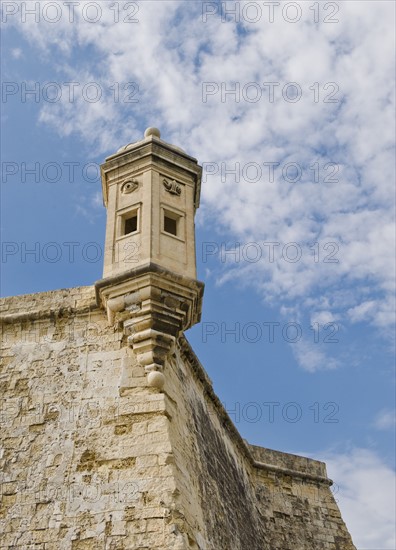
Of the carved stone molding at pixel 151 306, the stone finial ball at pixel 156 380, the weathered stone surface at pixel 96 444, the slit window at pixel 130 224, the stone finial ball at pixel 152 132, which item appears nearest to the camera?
the weathered stone surface at pixel 96 444

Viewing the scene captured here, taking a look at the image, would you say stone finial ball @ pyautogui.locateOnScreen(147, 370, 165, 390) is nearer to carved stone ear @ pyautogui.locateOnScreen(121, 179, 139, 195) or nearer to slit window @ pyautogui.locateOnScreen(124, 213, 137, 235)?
slit window @ pyautogui.locateOnScreen(124, 213, 137, 235)

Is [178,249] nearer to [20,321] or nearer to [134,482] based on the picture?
[20,321]

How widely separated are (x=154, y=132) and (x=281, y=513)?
7761 millimetres

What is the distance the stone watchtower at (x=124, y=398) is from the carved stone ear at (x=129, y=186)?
2 cm

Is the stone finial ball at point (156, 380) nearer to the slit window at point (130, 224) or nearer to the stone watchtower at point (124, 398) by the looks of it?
the stone watchtower at point (124, 398)

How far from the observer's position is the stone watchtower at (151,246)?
6.97m

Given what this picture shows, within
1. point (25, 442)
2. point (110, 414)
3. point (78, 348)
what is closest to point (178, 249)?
point (78, 348)

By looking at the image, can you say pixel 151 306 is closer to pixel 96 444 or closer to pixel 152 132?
pixel 96 444

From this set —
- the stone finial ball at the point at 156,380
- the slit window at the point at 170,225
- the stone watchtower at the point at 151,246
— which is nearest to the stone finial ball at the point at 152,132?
the stone watchtower at the point at 151,246

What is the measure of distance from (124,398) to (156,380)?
1.26ft

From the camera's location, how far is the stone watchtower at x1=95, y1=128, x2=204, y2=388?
6973 mm

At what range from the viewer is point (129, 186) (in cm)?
824

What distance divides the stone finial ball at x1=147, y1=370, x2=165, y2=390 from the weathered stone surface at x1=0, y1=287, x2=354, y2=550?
0.07 meters

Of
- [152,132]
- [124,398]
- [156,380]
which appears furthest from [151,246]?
[152,132]
